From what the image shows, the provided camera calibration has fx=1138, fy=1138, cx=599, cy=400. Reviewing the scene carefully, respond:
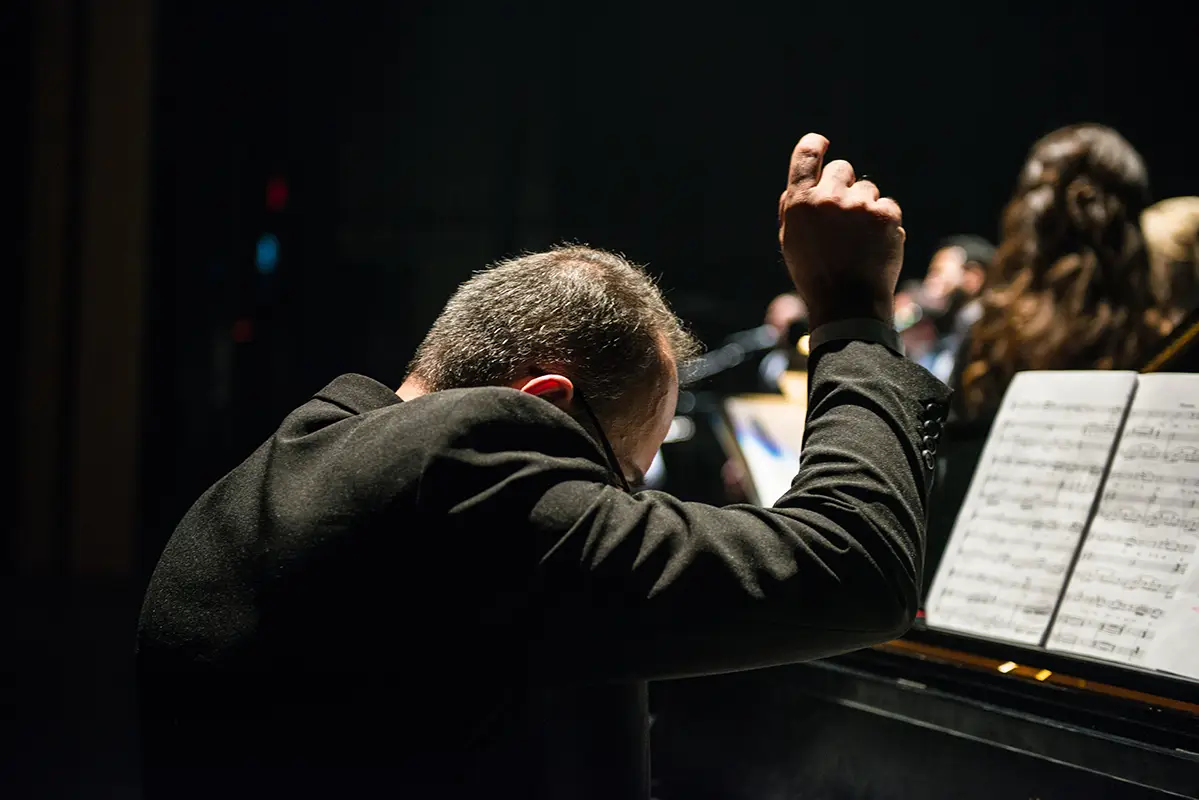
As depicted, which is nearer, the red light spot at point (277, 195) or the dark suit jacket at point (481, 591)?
the dark suit jacket at point (481, 591)

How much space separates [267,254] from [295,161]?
1.67 feet

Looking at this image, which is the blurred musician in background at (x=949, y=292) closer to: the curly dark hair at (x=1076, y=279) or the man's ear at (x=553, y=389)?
the curly dark hair at (x=1076, y=279)

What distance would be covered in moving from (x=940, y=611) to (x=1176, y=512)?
1.10 ft

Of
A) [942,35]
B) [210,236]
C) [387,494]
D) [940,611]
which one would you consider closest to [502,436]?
[387,494]

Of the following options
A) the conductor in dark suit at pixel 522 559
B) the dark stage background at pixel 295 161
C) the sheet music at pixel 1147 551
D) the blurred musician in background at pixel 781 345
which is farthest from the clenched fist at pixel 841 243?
the dark stage background at pixel 295 161

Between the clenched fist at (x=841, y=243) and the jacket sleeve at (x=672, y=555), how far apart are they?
0.53 feet

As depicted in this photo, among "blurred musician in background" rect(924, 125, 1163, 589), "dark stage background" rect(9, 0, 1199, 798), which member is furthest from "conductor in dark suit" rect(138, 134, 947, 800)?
"dark stage background" rect(9, 0, 1199, 798)

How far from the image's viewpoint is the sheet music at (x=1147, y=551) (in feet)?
4.15

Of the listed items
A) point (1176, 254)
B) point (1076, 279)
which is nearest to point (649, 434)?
point (1076, 279)

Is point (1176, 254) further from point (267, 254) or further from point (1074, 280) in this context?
point (267, 254)

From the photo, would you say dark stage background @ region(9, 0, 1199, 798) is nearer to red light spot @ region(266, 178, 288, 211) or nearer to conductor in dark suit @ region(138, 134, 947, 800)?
red light spot @ region(266, 178, 288, 211)

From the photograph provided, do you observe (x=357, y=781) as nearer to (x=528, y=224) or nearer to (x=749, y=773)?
(x=749, y=773)

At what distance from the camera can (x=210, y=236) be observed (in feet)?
19.7

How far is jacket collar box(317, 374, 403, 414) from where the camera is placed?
1163 millimetres
